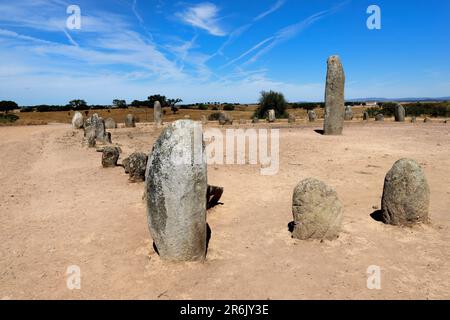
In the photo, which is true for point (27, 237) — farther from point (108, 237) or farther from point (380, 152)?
point (380, 152)

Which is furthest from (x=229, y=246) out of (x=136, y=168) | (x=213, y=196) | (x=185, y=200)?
(x=136, y=168)

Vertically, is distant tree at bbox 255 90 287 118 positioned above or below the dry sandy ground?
above

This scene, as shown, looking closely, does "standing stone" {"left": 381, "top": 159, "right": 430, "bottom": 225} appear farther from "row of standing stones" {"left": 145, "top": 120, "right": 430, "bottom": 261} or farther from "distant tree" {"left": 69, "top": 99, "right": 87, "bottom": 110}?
"distant tree" {"left": 69, "top": 99, "right": 87, "bottom": 110}

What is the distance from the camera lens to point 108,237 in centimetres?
713

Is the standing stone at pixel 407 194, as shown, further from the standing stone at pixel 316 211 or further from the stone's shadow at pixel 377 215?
the standing stone at pixel 316 211

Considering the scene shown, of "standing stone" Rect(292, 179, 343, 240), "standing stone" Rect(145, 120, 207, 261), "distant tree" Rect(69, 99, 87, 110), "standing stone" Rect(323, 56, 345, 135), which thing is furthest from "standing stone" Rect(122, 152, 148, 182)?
"distant tree" Rect(69, 99, 87, 110)

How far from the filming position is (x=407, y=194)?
22.8 ft

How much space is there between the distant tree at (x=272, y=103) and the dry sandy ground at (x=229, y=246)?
34.9m

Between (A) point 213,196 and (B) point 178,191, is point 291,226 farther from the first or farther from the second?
(B) point 178,191

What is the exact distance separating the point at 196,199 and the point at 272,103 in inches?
1679

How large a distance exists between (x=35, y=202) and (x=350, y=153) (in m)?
11.6

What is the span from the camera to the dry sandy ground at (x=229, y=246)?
5.18 metres

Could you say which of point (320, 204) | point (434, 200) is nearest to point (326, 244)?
point (320, 204)

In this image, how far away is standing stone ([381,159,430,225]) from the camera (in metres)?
6.92
